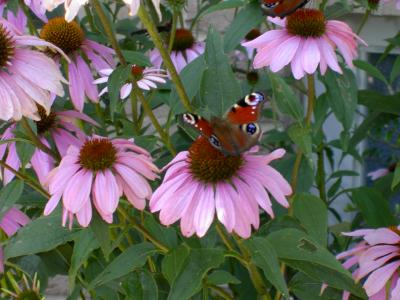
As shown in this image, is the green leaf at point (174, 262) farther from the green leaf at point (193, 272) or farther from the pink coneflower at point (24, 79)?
the pink coneflower at point (24, 79)

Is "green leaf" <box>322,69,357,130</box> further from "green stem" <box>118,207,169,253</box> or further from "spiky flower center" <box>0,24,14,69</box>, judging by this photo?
"spiky flower center" <box>0,24,14,69</box>

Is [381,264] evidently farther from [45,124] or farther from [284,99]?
[45,124]

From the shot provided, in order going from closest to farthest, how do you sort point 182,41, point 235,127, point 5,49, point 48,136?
point 235,127
point 5,49
point 48,136
point 182,41

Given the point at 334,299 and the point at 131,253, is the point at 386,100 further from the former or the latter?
the point at 131,253

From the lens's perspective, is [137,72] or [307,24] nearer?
[307,24]

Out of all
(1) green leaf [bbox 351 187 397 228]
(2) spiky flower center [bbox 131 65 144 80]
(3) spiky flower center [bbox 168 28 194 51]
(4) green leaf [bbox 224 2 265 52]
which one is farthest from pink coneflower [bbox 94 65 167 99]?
(1) green leaf [bbox 351 187 397 228]

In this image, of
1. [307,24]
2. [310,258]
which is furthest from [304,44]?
[310,258]
